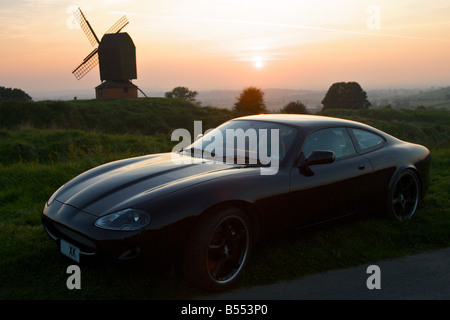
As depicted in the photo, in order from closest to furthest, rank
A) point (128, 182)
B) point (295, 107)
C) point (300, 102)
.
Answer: point (128, 182), point (295, 107), point (300, 102)

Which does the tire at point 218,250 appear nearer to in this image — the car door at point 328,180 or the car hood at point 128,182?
the car hood at point 128,182

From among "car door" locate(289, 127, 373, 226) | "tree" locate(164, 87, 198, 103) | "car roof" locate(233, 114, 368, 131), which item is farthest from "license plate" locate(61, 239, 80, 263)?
"tree" locate(164, 87, 198, 103)

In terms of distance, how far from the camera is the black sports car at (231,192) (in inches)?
123

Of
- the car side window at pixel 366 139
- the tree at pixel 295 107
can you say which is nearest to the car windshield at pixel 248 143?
the car side window at pixel 366 139

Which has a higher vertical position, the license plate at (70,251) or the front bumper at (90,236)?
the front bumper at (90,236)

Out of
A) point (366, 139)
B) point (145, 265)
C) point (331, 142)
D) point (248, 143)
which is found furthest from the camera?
point (366, 139)

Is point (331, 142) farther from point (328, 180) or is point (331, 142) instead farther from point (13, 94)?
point (13, 94)

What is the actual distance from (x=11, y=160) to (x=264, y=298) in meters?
11.7

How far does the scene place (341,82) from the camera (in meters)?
71.7

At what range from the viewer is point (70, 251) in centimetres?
328

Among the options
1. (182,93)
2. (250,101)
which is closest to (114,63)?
(250,101)

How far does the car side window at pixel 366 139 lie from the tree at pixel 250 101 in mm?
46269

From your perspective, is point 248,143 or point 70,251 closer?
point 70,251

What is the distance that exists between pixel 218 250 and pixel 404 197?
302 cm
